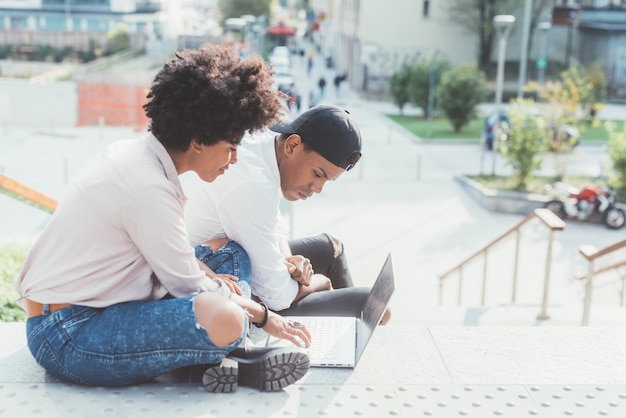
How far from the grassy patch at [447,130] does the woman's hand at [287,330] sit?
20021mm

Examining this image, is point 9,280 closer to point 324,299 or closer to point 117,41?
point 324,299

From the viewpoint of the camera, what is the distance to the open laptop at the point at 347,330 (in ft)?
10.8

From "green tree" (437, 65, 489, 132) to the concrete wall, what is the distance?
43.1 ft

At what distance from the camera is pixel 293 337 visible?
3.12 metres

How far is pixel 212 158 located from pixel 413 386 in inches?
48.0

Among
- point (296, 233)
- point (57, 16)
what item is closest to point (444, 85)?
point (296, 233)

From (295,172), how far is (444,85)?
849 inches

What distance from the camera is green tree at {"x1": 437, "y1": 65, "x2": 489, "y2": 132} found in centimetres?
2400

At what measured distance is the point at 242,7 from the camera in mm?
51594

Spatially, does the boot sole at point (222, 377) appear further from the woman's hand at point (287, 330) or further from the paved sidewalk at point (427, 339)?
the woman's hand at point (287, 330)

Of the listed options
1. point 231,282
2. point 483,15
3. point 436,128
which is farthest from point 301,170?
point 483,15

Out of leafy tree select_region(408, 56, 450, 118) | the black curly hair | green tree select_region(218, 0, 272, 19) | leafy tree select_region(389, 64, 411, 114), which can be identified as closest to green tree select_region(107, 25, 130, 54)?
green tree select_region(218, 0, 272, 19)

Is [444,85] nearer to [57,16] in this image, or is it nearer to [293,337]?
[293,337]

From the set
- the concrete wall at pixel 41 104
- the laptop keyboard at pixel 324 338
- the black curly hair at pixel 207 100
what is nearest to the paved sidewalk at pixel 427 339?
the laptop keyboard at pixel 324 338
